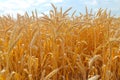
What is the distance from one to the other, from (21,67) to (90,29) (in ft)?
2.55

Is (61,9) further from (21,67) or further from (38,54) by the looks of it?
(21,67)

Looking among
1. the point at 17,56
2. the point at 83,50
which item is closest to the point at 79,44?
the point at 83,50

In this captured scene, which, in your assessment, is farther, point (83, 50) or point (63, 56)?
point (83, 50)

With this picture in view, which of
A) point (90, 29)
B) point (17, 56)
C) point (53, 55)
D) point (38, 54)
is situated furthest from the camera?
point (90, 29)

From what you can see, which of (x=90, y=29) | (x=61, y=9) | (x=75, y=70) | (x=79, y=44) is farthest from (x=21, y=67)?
(x=90, y=29)

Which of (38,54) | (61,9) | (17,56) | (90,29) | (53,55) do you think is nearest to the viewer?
(53,55)

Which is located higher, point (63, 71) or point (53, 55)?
point (53, 55)

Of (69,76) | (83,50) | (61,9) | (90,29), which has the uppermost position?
(61,9)

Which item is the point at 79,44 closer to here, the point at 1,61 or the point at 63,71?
the point at 63,71

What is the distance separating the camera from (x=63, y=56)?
145cm

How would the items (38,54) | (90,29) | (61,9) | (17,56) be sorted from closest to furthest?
1. (17,56)
2. (38,54)
3. (61,9)
4. (90,29)

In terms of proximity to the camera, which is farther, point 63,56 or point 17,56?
point 17,56

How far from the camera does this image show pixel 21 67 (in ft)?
4.79

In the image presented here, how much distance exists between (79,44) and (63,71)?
0.29 m
